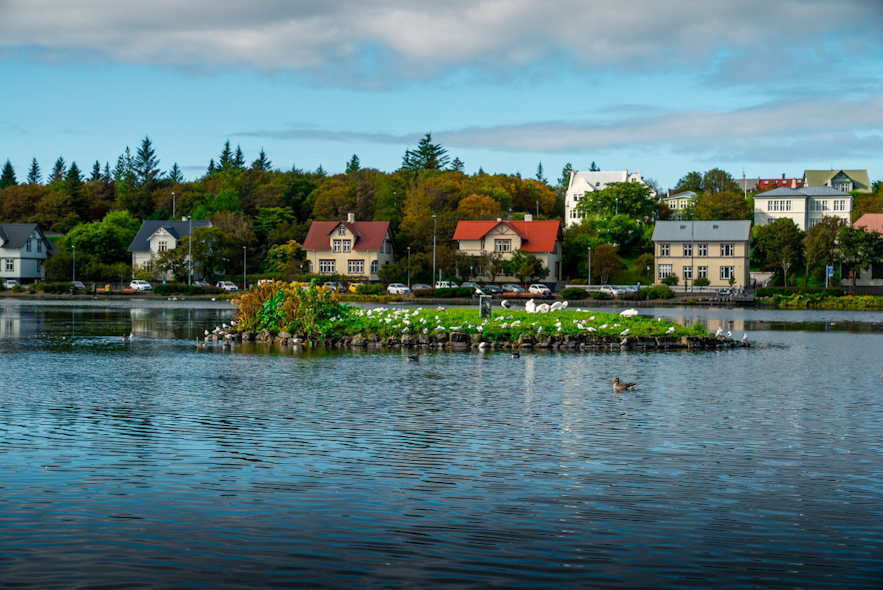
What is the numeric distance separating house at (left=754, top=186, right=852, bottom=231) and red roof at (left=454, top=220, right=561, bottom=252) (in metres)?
47.2

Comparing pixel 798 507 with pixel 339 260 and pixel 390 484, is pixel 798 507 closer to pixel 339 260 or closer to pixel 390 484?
pixel 390 484

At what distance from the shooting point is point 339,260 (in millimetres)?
117625

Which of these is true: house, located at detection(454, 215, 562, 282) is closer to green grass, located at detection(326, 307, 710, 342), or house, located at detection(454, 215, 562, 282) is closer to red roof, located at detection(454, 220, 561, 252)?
red roof, located at detection(454, 220, 561, 252)

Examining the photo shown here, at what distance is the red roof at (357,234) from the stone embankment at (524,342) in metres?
81.6

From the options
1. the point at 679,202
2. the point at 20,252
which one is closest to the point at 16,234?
the point at 20,252

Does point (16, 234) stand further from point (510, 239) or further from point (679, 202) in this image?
point (679, 202)

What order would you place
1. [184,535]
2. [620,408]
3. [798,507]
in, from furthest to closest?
[620,408], [798,507], [184,535]

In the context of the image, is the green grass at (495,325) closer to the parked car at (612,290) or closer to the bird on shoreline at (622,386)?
the bird on shoreline at (622,386)

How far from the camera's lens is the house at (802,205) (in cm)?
14275

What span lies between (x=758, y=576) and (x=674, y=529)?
1421mm

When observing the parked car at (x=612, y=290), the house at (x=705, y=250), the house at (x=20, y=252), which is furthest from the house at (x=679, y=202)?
the house at (x=20, y=252)

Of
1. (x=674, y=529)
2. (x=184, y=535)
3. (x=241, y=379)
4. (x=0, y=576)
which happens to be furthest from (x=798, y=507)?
(x=241, y=379)

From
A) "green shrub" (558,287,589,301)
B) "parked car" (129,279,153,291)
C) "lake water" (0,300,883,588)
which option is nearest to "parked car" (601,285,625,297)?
"green shrub" (558,287,589,301)

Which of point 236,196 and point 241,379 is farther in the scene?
point 236,196
